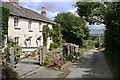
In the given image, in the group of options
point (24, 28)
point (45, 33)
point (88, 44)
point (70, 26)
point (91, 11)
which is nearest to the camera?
point (91, 11)

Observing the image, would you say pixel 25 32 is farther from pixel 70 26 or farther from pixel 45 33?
pixel 70 26

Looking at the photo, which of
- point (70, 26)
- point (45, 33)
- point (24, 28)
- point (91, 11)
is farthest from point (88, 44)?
point (91, 11)

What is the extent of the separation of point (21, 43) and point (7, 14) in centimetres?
594

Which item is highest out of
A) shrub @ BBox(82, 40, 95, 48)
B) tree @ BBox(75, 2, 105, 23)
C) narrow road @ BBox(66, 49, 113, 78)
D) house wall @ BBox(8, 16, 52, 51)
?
tree @ BBox(75, 2, 105, 23)

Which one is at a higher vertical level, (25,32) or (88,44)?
(25,32)

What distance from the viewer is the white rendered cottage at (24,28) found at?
2733 centimetres

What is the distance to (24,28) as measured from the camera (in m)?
30.6

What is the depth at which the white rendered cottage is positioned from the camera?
27328 millimetres

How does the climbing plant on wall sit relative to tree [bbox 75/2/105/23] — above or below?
below

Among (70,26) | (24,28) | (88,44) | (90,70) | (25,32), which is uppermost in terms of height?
(70,26)

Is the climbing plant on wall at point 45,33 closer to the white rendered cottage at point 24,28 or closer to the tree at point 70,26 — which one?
the white rendered cottage at point 24,28

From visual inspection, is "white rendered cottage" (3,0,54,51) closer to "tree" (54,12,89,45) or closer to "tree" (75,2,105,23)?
"tree" (75,2,105,23)

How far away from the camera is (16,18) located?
28.3 metres

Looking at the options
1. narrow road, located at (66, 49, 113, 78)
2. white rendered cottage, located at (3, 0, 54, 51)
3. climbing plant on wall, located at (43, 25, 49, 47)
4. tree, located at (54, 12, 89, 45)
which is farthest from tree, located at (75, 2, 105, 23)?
tree, located at (54, 12, 89, 45)
